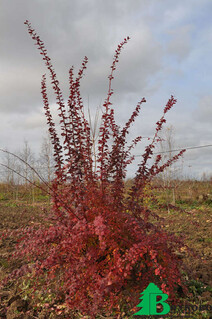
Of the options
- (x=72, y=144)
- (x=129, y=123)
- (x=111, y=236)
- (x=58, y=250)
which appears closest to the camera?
(x=111, y=236)

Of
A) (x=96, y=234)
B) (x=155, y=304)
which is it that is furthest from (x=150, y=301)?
(x=96, y=234)

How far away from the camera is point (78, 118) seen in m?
3.13

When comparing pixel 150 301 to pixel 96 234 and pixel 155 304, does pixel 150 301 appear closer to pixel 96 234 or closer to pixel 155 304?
pixel 155 304

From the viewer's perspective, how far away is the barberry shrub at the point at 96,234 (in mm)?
2510

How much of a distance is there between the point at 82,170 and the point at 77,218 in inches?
22.9

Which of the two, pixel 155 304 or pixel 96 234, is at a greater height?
pixel 96 234

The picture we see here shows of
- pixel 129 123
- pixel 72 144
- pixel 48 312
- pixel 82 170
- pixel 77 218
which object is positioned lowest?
pixel 48 312

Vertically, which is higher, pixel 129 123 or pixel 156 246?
pixel 129 123

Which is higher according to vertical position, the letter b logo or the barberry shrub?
the barberry shrub

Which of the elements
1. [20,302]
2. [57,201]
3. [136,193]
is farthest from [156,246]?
[20,302]

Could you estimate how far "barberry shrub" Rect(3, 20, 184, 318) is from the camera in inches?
98.8

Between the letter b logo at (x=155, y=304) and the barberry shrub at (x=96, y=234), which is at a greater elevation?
the barberry shrub at (x=96, y=234)

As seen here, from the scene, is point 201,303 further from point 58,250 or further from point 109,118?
point 109,118

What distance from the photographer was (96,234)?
240 cm
